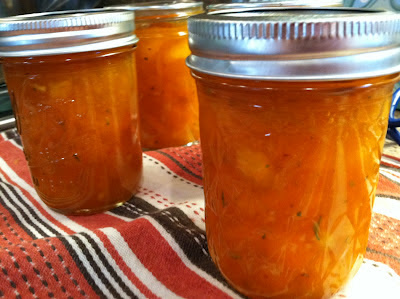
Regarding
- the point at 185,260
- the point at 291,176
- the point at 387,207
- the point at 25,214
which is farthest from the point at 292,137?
the point at 25,214

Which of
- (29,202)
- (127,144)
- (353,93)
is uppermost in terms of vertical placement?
(353,93)

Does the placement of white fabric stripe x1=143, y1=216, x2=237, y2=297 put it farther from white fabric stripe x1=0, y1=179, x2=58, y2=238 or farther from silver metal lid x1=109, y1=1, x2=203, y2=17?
silver metal lid x1=109, y1=1, x2=203, y2=17

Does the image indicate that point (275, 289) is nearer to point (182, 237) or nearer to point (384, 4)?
point (182, 237)

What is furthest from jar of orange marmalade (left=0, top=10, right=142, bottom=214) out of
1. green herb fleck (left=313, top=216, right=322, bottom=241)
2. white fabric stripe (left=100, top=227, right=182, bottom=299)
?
green herb fleck (left=313, top=216, right=322, bottom=241)

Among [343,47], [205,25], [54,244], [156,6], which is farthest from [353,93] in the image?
[156,6]

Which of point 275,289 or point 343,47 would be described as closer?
point 343,47

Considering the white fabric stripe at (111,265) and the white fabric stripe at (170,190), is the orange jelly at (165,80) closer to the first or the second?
the white fabric stripe at (170,190)
